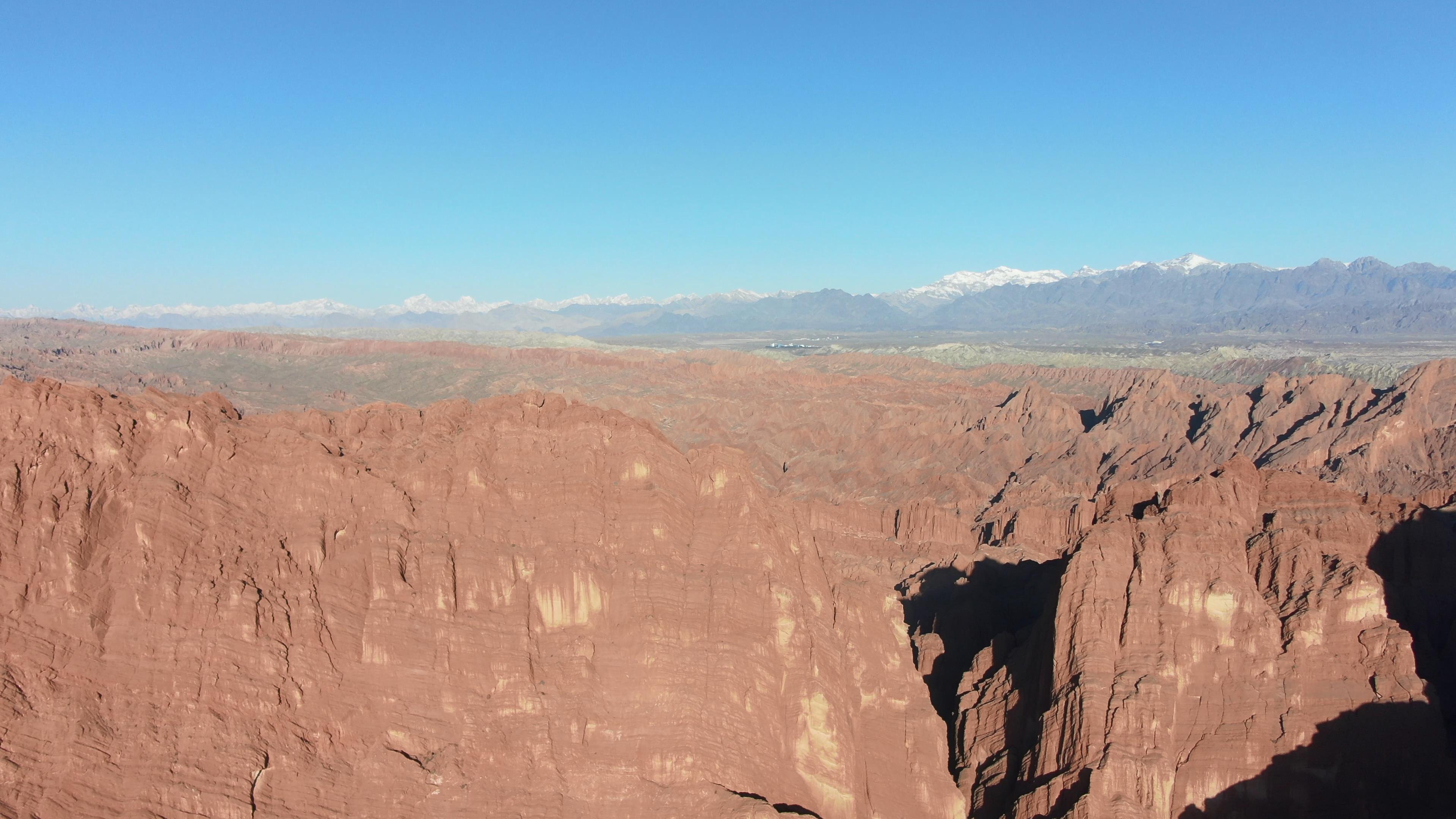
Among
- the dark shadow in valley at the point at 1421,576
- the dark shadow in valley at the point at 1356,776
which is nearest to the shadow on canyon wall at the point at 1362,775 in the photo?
the dark shadow in valley at the point at 1356,776

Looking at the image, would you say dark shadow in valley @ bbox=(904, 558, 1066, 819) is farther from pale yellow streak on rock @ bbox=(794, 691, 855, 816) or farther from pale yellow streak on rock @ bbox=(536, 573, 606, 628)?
pale yellow streak on rock @ bbox=(536, 573, 606, 628)

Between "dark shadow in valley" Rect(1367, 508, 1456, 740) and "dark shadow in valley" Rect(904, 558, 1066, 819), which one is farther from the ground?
"dark shadow in valley" Rect(1367, 508, 1456, 740)

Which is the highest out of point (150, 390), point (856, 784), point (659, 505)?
point (150, 390)

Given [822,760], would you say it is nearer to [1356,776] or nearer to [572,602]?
[572,602]

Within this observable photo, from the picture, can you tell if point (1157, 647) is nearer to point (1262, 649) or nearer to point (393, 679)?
point (1262, 649)

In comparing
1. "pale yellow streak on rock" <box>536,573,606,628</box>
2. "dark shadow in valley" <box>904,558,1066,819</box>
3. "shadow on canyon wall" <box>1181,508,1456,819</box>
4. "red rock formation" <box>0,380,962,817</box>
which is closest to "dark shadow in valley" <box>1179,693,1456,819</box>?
"shadow on canyon wall" <box>1181,508,1456,819</box>

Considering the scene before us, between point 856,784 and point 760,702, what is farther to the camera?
point 856,784

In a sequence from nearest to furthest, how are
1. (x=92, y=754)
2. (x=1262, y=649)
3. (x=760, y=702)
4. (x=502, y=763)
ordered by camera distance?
(x=92, y=754) → (x=502, y=763) → (x=760, y=702) → (x=1262, y=649)

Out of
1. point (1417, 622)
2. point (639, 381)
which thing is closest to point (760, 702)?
point (1417, 622)

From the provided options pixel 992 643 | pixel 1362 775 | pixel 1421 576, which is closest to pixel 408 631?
pixel 992 643
